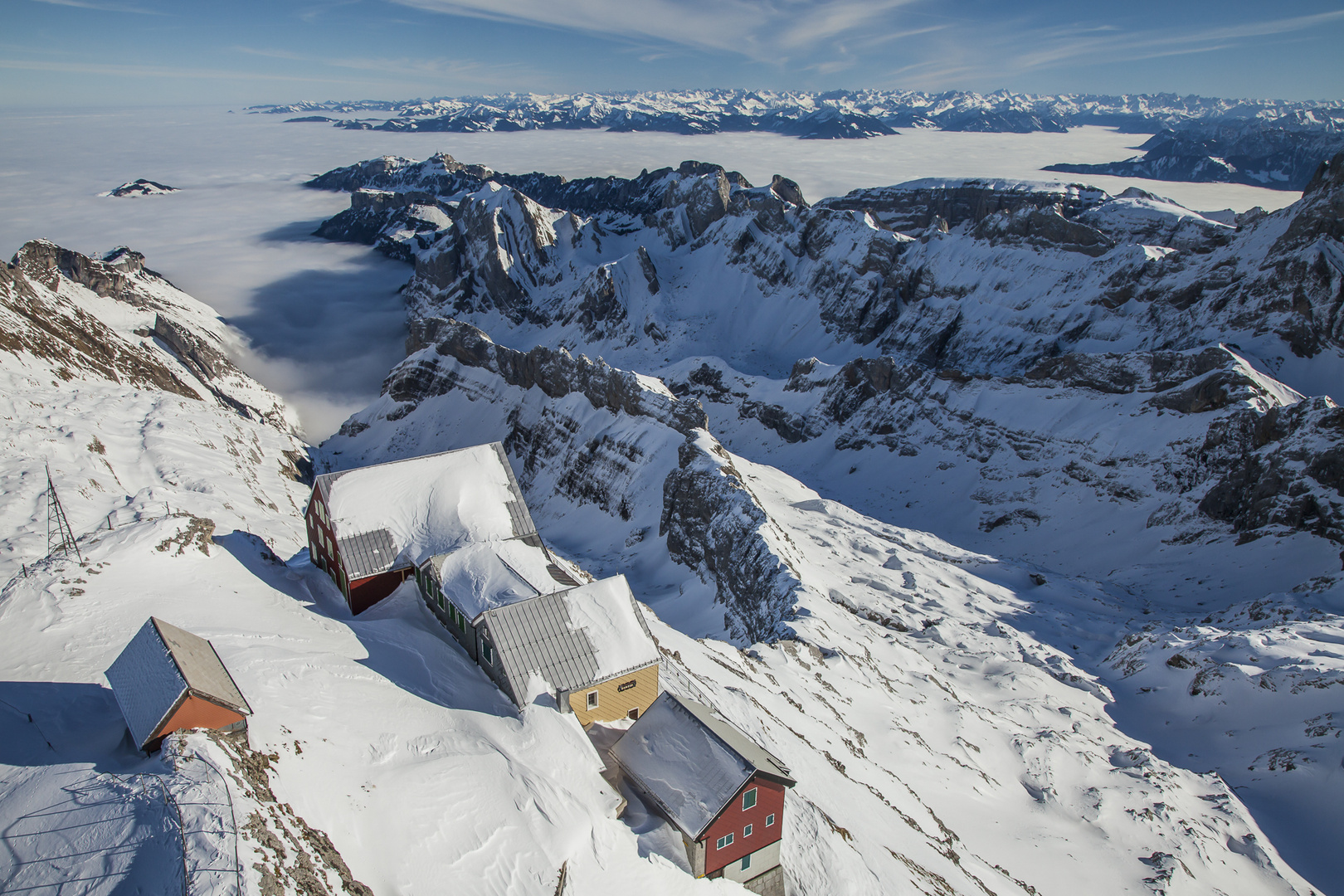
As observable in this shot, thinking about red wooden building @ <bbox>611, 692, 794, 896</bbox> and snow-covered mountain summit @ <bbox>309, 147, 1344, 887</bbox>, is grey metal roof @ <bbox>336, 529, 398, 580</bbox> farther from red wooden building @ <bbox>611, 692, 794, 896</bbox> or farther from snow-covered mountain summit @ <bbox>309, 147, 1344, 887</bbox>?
snow-covered mountain summit @ <bbox>309, 147, 1344, 887</bbox>

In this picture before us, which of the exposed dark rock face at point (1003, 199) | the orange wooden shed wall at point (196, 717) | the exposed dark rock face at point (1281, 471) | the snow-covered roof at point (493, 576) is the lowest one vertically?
the exposed dark rock face at point (1281, 471)

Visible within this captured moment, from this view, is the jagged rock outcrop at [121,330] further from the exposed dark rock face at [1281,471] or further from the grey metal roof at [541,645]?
the exposed dark rock face at [1281,471]

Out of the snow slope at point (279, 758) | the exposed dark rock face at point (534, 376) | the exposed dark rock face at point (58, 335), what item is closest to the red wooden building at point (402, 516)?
the snow slope at point (279, 758)

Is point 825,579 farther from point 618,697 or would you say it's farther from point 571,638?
point 571,638

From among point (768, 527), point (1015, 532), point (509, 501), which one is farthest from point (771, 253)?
point (509, 501)

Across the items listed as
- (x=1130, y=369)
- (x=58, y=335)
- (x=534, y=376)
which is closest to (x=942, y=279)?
(x=1130, y=369)

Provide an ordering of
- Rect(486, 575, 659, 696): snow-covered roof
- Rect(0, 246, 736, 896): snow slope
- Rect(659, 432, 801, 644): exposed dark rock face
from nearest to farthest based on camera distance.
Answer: Rect(0, 246, 736, 896): snow slope
Rect(486, 575, 659, 696): snow-covered roof
Rect(659, 432, 801, 644): exposed dark rock face

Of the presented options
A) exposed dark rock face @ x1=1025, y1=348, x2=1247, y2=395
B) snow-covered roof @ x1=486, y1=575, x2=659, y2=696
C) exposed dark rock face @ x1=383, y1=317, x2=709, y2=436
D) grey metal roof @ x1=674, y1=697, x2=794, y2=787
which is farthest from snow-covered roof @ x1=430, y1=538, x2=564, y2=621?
exposed dark rock face @ x1=1025, y1=348, x2=1247, y2=395
